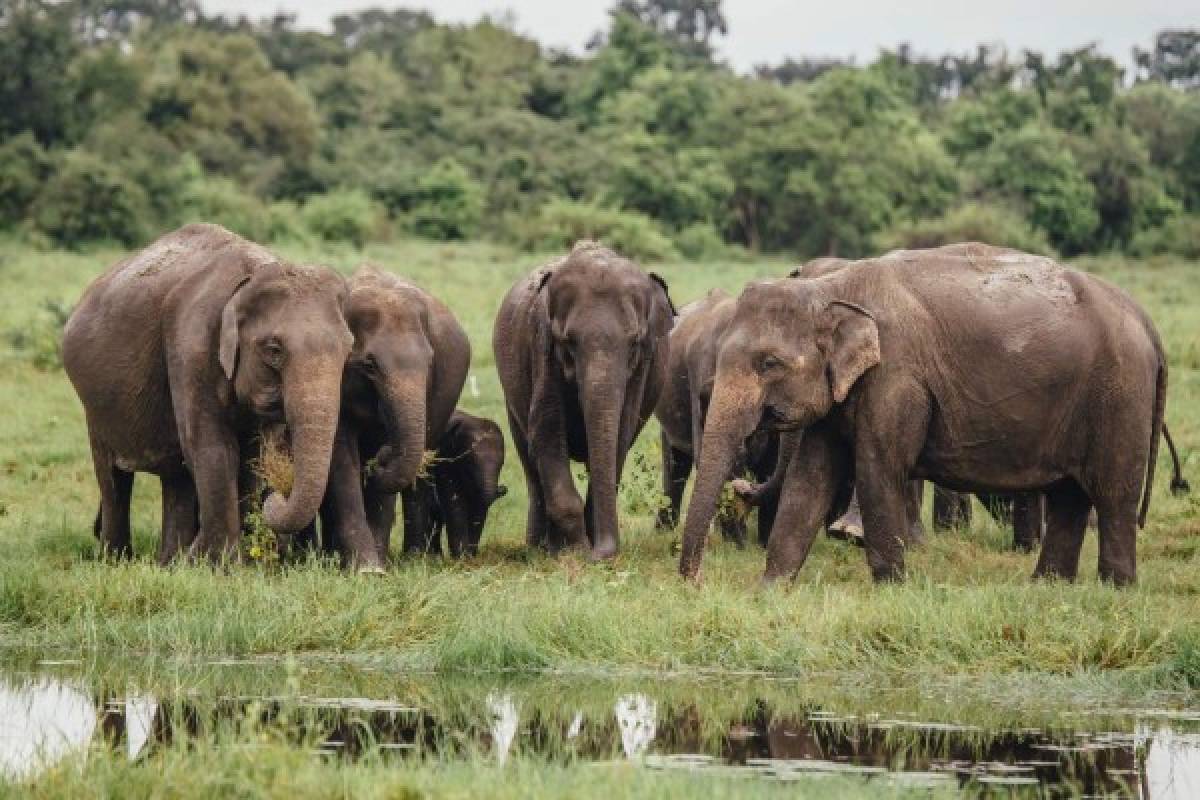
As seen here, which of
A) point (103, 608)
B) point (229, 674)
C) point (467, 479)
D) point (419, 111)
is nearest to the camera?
point (229, 674)

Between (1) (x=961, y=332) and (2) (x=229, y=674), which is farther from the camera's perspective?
(1) (x=961, y=332)

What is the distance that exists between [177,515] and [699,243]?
145 feet

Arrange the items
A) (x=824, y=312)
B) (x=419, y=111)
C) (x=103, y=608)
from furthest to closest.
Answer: (x=419, y=111)
(x=824, y=312)
(x=103, y=608)

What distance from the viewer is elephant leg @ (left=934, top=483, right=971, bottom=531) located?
16219mm

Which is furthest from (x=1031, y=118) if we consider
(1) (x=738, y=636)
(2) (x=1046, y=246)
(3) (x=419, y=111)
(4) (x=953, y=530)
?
(1) (x=738, y=636)

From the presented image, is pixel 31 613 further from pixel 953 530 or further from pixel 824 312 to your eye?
pixel 953 530

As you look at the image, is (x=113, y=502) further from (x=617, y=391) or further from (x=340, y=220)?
(x=340, y=220)

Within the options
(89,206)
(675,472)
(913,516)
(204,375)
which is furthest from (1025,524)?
(89,206)

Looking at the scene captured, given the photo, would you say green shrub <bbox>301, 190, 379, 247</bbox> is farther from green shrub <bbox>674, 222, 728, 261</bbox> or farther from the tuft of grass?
the tuft of grass

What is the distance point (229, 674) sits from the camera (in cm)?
1009

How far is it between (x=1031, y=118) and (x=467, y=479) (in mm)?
56420

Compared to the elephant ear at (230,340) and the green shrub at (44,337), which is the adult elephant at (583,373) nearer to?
the elephant ear at (230,340)

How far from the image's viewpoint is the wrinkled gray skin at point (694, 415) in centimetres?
1526

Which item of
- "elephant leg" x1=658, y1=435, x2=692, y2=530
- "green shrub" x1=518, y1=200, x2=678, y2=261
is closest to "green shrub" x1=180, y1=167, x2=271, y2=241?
"green shrub" x1=518, y1=200, x2=678, y2=261
